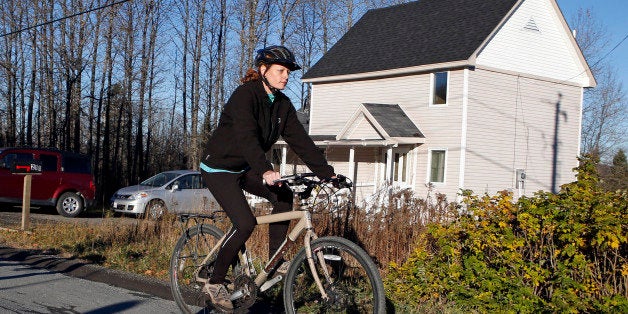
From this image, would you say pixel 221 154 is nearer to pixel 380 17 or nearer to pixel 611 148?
pixel 380 17

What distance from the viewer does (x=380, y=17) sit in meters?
34.7

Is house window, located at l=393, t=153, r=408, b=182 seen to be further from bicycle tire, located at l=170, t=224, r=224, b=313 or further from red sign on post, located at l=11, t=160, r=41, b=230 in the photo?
bicycle tire, located at l=170, t=224, r=224, b=313

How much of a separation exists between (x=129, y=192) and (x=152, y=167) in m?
32.9

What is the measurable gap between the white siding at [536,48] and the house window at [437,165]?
3.82m

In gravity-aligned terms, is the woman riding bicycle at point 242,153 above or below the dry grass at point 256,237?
above

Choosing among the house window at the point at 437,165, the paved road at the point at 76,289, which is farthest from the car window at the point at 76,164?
the house window at the point at 437,165

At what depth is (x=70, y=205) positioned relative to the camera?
67.1 feet

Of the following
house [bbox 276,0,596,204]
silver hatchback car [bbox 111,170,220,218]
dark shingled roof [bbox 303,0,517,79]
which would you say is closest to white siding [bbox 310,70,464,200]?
house [bbox 276,0,596,204]

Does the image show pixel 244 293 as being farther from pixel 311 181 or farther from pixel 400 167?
pixel 400 167

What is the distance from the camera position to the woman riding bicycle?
4.99 metres

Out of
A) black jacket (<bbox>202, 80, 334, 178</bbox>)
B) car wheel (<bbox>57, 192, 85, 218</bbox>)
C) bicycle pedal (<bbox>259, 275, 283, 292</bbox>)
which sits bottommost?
car wheel (<bbox>57, 192, 85, 218</bbox>)

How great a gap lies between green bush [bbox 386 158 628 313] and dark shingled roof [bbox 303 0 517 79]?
20.2 meters

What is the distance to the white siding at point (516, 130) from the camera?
26406 millimetres

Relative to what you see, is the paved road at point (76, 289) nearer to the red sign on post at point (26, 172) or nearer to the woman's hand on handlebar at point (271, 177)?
the woman's hand on handlebar at point (271, 177)
